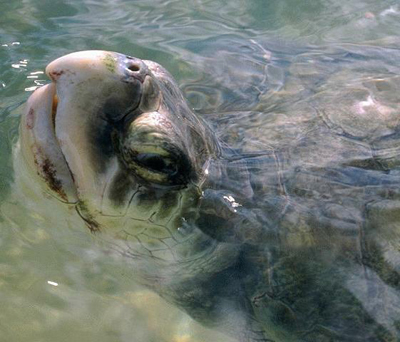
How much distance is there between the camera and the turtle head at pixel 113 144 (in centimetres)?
159

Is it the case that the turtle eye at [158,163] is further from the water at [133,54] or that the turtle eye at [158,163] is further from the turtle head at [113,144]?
the water at [133,54]

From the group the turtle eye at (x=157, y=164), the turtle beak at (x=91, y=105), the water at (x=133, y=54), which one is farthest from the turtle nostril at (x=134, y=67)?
the water at (x=133, y=54)

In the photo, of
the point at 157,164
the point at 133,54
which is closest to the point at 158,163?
the point at 157,164

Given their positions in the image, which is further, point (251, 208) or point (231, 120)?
point (231, 120)

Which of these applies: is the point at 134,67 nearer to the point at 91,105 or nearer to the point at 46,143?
the point at 91,105

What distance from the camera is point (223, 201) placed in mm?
1797

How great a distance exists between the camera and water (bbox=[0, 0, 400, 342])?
189 cm

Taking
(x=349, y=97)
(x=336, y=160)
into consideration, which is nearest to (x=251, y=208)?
(x=336, y=160)

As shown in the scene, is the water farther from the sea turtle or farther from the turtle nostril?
the turtle nostril

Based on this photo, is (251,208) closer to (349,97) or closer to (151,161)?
(151,161)

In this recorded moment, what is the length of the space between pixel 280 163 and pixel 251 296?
419mm

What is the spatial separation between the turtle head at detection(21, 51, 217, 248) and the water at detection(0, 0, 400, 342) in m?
0.24

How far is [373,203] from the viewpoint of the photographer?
1.81 metres

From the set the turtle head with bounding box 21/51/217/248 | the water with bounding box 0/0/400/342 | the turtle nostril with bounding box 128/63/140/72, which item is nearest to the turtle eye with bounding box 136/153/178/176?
the turtle head with bounding box 21/51/217/248
